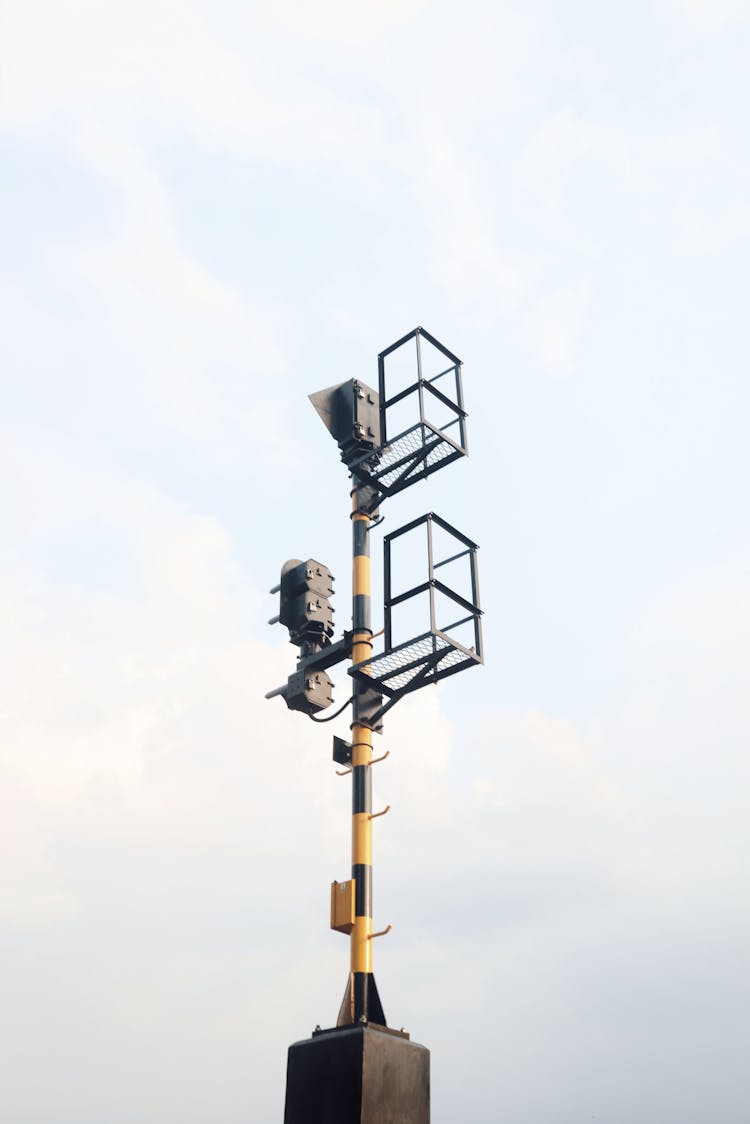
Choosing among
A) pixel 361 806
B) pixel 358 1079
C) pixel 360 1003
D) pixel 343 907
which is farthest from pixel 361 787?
pixel 358 1079

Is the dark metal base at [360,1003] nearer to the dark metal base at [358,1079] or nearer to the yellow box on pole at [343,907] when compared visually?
the dark metal base at [358,1079]

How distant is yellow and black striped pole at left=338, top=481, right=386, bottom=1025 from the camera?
15.3m

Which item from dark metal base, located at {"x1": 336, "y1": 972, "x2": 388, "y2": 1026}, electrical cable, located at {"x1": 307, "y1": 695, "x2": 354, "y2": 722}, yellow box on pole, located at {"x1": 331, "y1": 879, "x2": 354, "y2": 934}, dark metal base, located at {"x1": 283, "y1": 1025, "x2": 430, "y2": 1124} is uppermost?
electrical cable, located at {"x1": 307, "y1": 695, "x2": 354, "y2": 722}

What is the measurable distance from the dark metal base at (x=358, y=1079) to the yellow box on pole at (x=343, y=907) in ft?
5.37

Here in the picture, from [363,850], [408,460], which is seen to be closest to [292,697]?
[363,850]

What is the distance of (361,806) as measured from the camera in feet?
55.1

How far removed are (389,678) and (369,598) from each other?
1904mm

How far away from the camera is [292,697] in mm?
18297

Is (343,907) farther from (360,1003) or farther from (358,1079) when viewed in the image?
(358,1079)

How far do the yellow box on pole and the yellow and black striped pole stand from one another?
0.22 ft

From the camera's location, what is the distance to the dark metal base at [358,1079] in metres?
13.9

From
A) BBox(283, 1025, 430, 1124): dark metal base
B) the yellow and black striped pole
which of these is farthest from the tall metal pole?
BBox(283, 1025, 430, 1124): dark metal base

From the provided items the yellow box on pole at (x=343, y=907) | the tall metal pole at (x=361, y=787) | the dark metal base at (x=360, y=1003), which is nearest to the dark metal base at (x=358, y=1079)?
the dark metal base at (x=360, y=1003)

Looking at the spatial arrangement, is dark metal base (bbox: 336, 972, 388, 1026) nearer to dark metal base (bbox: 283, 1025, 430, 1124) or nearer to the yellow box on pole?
dark metal base (bbox: 283, 1025, 430, 1124)
